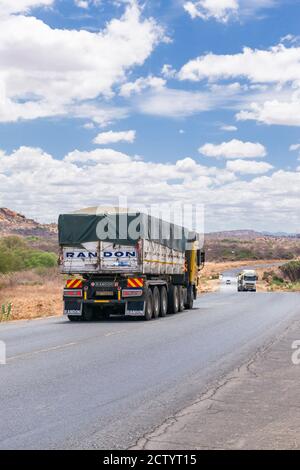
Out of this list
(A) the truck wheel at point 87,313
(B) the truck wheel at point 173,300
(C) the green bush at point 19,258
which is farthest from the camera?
(C) the green bush at point 19,258

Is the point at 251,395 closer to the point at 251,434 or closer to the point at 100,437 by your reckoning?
the point at 251,434

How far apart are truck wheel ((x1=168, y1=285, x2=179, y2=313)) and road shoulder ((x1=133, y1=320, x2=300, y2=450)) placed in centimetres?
1608

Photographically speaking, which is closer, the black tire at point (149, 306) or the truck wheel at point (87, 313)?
the black tire at point (149, 306)

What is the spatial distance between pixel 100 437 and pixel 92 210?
725 inches

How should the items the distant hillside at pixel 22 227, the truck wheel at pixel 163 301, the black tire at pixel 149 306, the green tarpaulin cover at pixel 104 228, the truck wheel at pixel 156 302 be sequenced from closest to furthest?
the green tarpaulin cover at pixel 104 228
the black tire at pixel 149 306
the truck wheel at pixel 156 302
the truck wheel at pixel 163 301
the distant hillside at pixel 22 227

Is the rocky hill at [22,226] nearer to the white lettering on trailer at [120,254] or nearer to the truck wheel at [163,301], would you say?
the truck wheel at [163,301]

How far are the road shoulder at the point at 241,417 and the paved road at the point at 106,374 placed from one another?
27 centimetres

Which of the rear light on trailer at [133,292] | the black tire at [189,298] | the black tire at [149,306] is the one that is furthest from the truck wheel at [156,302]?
the black tire at [189,298]

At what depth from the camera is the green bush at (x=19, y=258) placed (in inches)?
2347

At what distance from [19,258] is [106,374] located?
54907 mm

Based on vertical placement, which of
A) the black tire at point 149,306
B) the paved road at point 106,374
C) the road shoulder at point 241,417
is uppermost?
the black tire at point 149,306

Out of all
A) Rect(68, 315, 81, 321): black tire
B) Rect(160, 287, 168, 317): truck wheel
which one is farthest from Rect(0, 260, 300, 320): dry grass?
Rect(160, 287, 168, 317): truck wheel

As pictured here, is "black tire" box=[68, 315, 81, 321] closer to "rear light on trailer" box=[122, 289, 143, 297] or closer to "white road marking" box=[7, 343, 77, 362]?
"rear light on trailer" box=[122, 289, 143, 297]
